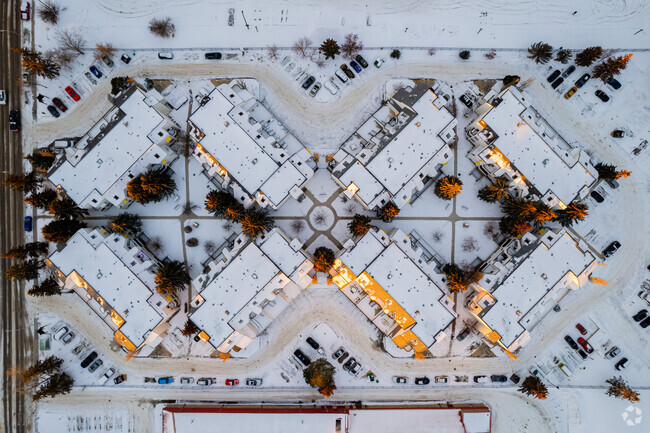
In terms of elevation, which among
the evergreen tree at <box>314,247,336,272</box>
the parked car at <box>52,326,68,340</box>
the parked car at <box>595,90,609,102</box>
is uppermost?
the parked car at <box>595,90,609,102</box>

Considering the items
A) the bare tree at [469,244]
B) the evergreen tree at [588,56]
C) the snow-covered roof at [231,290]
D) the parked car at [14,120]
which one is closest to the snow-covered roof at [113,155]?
the parked car at [14,120]

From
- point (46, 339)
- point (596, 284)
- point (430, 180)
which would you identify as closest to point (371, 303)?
point (430, 180)

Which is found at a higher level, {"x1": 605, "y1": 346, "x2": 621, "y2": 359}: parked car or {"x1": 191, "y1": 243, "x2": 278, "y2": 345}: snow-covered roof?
{"x1": 191, "y1": 243, "x2": 278, "y2": 345}: snow-covered roof

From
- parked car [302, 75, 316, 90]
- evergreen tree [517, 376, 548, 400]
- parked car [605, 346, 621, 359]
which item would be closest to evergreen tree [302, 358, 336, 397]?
evergreen tree [517, 376, 548, 400]

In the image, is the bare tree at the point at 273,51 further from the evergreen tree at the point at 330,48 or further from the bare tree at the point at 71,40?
the bare tree at the point at 71,40

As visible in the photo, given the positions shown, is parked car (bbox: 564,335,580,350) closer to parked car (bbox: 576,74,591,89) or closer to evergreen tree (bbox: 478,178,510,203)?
evergreen tree (bbox: 478,178,510,203)

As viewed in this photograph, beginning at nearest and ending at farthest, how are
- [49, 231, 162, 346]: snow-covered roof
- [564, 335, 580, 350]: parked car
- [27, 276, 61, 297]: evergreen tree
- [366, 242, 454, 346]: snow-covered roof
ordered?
1. [366, 242, 454, 346]: snow-covered roof
2. [49, 231, 162, 346]: snow-covered roof
3. [27, 276, 61, 297]: evergreen tree
4. [564, 335, 580, 350]: parked car
